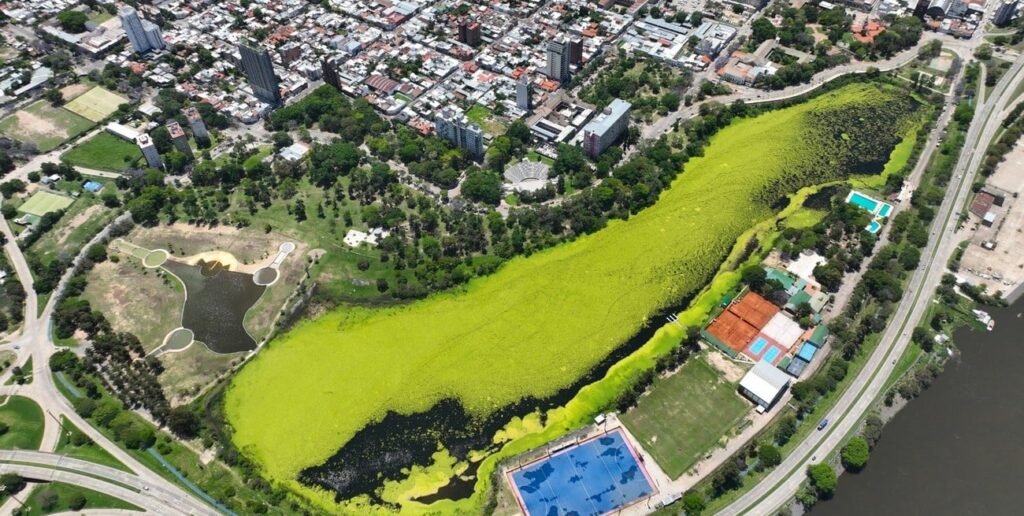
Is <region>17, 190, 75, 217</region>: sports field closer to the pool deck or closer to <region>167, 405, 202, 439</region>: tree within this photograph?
<region>167, 405, 202, 439</region>: tree

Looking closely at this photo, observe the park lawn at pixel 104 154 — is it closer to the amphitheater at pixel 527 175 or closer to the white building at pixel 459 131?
the white building at pixel 459 131

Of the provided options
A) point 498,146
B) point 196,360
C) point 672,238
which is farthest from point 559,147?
point 196,360

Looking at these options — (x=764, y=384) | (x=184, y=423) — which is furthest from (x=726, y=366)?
(x=184, y=423)

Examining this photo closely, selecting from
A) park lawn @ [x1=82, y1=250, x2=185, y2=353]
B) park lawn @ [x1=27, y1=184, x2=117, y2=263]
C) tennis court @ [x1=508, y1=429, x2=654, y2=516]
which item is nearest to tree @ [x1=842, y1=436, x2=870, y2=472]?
tennis court @ [x1=508, y1=429, x2=654, y2=516]

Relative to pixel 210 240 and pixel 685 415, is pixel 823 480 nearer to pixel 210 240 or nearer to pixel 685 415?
pixel 685 415

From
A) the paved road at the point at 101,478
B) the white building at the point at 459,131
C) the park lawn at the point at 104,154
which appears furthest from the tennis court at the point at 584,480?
the park lawn at the point at 104,154

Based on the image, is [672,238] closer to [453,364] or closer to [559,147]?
[559,147]
